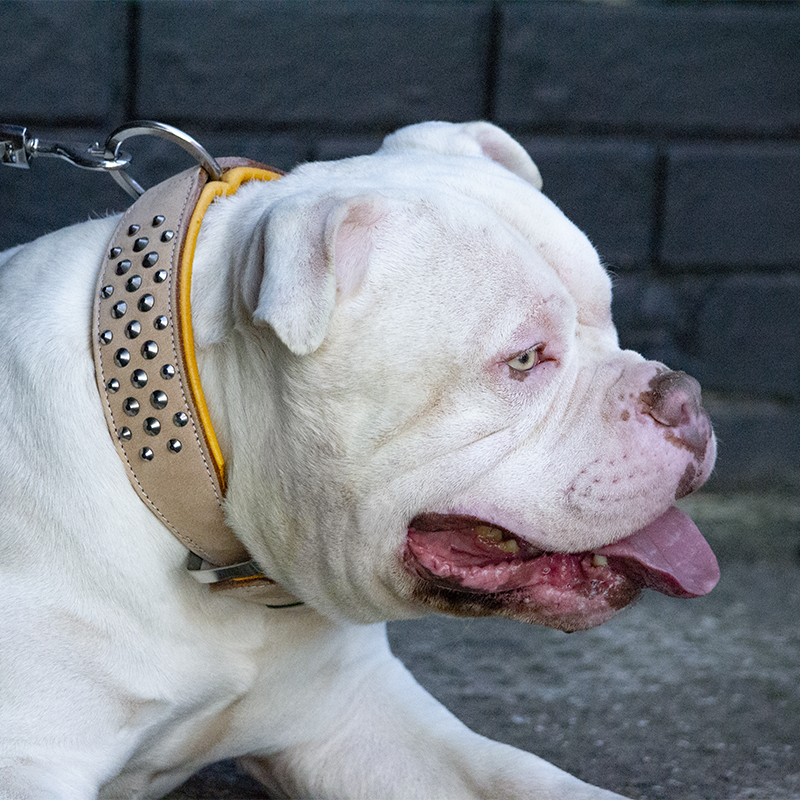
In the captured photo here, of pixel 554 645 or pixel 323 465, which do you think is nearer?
pixel 323 465

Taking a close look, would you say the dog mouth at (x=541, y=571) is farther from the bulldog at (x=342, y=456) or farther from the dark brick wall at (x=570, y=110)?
the dark brick wall at (x=570, y=110)

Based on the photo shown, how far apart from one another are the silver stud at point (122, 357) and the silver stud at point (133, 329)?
0.9 inches

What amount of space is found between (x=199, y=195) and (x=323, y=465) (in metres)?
0.49

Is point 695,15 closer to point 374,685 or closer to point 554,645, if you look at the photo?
point 554,645

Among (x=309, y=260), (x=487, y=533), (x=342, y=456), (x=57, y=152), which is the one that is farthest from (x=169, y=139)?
(x=487, y=533)

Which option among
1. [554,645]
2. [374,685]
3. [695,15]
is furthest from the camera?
[695,15]

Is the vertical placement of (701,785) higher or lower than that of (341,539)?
lower

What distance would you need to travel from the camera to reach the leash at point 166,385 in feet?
5.25

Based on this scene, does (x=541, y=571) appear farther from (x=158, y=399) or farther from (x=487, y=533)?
(x=158, y=399)

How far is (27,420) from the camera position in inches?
65.3

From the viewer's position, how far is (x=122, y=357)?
1611mm

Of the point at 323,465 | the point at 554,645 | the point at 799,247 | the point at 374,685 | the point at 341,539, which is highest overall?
the point at 323,465

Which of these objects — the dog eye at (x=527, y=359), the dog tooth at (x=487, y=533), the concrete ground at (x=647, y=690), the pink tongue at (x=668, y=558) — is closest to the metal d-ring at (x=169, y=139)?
the dog eye at (x=527, y=359)

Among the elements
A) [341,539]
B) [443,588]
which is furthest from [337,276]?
[443,588]
